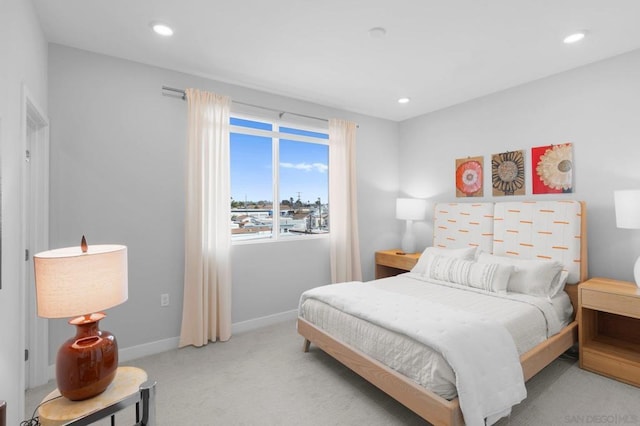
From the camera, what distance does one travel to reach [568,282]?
113 inches

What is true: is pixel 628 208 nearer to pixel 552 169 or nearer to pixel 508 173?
pixel 552 169

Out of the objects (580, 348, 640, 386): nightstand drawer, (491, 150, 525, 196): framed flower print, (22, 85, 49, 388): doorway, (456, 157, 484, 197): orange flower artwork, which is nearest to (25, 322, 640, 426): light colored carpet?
(580, 348, 640, 386): nightstand drawer

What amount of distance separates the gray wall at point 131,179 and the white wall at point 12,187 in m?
0.67

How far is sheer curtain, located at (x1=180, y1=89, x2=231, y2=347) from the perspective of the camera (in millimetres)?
3018

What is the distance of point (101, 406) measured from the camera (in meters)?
1.32

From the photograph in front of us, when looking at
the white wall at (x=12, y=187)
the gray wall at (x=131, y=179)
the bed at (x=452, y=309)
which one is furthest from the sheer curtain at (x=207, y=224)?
the white wall at (x=12, y=187)

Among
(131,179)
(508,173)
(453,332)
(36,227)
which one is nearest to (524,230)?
(508,173)

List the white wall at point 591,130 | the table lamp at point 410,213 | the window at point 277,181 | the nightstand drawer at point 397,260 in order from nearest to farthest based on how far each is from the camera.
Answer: the white wall at point 591,130, the window at point 277,181, the nightstand drawer at point 397,260, the table lamp at point 410,213

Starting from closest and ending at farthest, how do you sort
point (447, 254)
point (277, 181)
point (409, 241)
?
point (447, 254) → point (277, 181) → point (409, 241)

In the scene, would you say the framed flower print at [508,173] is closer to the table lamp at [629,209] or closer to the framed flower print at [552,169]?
the framed flower print at [552,169]

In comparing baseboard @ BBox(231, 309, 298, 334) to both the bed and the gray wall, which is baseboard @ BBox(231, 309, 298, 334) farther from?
the bed

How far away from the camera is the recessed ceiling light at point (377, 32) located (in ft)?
7.75

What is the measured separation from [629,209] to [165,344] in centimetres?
405

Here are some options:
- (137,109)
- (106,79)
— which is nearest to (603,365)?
(137,109)
